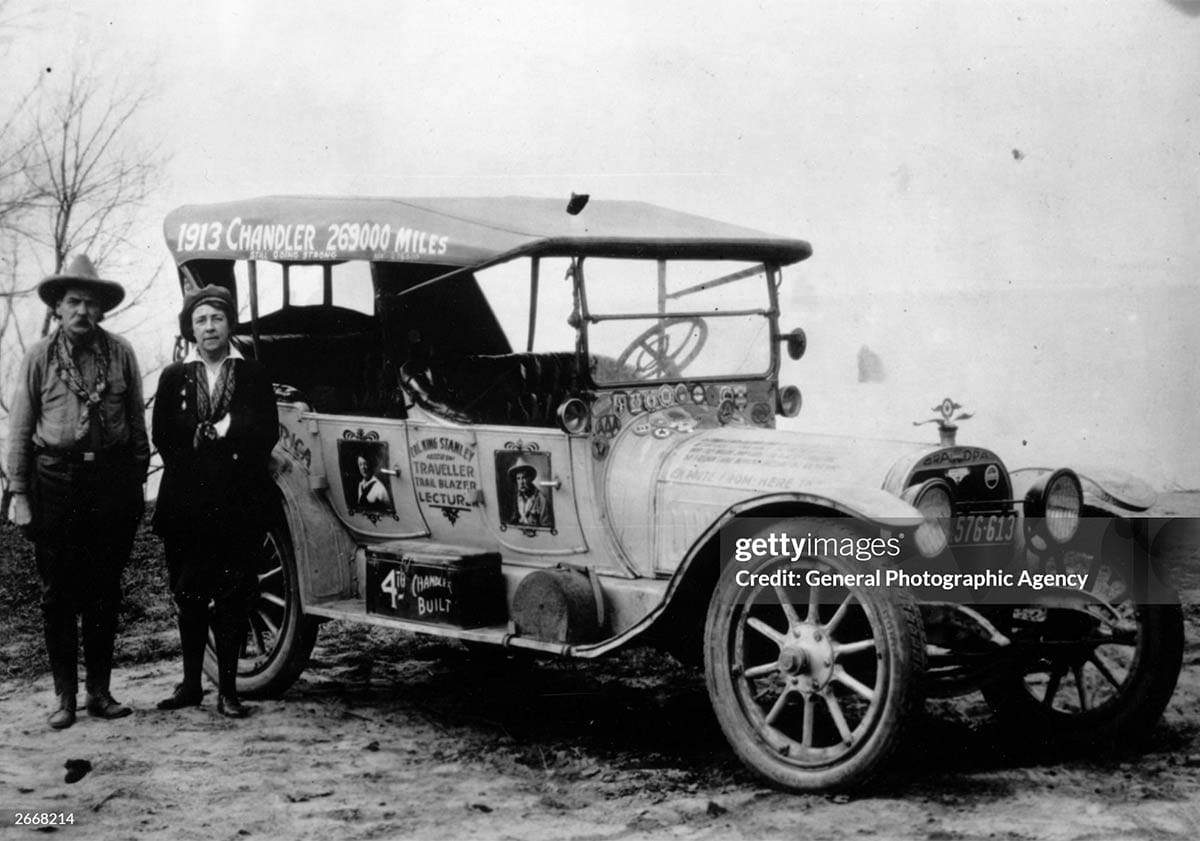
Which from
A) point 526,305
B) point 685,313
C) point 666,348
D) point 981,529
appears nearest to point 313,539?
point 526,305

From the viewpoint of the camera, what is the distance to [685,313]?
5281 mm

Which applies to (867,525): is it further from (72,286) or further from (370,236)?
(72,286)

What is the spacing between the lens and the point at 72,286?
5.14 meters

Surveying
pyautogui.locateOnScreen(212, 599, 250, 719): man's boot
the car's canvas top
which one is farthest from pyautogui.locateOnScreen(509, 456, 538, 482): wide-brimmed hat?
pyautogui.locateOnScreen(212, 599, 250, 719): man's boot

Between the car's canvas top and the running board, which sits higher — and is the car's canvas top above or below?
above

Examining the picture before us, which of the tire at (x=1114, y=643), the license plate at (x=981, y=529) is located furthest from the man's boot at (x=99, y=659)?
the tire at (x=1114, y=643)

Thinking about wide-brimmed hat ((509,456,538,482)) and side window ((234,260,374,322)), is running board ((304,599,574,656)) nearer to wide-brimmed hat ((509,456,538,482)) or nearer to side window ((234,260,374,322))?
wide-brimmed hat ((509,456,538,482))

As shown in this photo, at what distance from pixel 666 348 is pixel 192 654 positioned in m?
2.35

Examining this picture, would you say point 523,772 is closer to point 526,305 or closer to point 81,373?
point 526,305

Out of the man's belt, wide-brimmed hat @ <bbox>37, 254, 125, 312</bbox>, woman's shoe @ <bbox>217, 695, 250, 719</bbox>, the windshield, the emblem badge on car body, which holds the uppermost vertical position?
wide-brimmed hat @ <bbox>37, 254, 125, 312</bbox>

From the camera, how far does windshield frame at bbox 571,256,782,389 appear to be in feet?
16.1

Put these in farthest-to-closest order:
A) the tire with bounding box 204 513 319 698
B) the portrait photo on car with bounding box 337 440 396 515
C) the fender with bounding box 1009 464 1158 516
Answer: the tire with bounding box 204 513 319 698 → the portrait photo on car with bounding box 337 440 396 515 → the fender with bounding box 1009 464 1158 516

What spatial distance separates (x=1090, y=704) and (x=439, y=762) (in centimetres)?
266

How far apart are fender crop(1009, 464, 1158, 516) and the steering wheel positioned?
4.44ft
